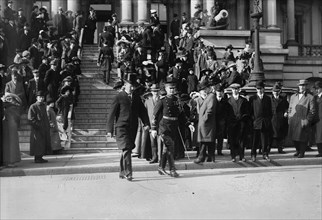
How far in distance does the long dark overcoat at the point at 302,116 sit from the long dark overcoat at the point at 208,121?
291 centimetres

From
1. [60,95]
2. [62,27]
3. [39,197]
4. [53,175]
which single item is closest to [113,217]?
[39,197]

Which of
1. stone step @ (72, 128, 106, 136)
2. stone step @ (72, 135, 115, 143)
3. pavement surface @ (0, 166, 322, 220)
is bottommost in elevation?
pavement surface @ (0, 166, 322, 220)

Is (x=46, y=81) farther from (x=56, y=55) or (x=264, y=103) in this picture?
(x=264, y=103)

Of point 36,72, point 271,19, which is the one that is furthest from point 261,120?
point 271,19

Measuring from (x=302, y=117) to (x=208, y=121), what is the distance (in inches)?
128

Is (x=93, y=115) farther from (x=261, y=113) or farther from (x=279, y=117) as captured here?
(x=261, y=113)

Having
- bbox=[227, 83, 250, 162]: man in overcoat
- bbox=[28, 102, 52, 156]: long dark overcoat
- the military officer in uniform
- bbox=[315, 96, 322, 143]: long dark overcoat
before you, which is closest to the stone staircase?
bbox=[28, 102, 52, 156]: long dark overcoat

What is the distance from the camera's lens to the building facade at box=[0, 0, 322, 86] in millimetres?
31234

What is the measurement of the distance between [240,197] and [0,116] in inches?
253

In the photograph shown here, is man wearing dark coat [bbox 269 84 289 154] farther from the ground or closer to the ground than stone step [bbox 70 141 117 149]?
farther from the ground

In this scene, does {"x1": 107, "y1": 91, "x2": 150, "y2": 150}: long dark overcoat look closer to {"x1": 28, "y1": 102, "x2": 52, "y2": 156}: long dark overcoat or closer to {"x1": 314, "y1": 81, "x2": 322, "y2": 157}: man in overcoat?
{"x1": 28, "y1": 102, "x2": 52, "y2": 156}: long dark overcoat

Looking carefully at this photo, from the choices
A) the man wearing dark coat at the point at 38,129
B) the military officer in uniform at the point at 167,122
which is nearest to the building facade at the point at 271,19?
the man wearing dark coat at the point at 38,129

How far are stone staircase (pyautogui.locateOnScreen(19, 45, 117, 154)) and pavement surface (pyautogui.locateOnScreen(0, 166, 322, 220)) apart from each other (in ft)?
14.2

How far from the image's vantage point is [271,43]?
1273 inches
